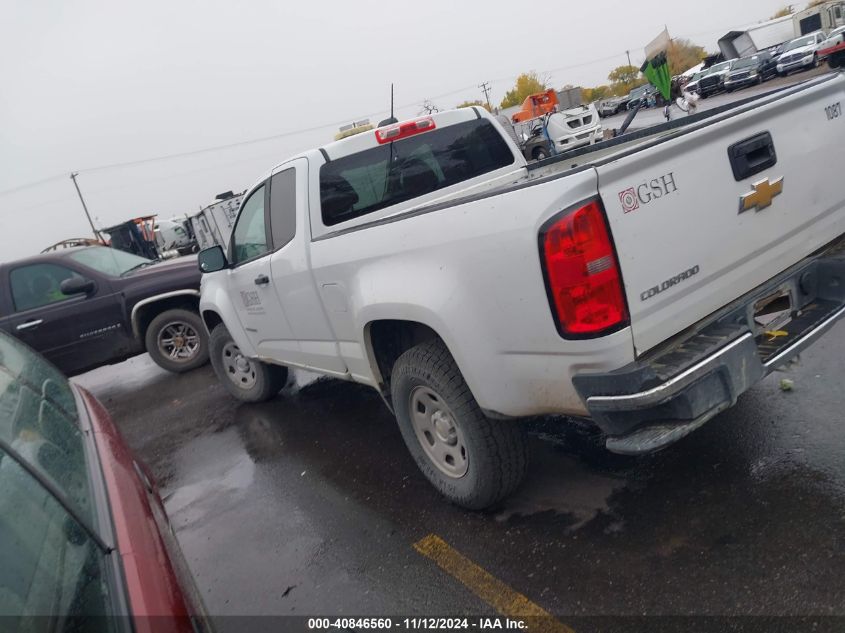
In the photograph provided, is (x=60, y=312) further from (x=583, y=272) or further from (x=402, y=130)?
(x=583, y=272)

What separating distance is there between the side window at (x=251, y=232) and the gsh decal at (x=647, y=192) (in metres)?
2.78

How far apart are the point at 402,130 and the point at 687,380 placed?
270 centimetres

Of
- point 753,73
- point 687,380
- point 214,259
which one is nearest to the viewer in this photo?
point 687,380

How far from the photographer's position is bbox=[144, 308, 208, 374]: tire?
301 inches

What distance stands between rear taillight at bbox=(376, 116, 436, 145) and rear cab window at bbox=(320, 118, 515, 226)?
3cm

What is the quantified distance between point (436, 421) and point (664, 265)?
4.82 ft

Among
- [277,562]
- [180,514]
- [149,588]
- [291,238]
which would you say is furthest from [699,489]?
[180,514]

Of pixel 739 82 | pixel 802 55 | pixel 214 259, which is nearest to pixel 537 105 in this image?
pixel 739 82

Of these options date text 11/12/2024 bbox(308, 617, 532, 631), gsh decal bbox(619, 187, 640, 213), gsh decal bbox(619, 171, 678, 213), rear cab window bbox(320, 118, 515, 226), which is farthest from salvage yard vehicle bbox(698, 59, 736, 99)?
date text 11/12/2024 bbox(308, 617, 532, 631)

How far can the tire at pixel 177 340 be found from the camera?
301 inches

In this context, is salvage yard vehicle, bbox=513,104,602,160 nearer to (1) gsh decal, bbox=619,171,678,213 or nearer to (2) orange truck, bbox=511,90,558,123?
(2) orange truck, bbox=511,90,558,123

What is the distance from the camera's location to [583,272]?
226cm

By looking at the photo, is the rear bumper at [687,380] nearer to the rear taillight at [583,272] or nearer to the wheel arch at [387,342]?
the rear taillight at [583,272]

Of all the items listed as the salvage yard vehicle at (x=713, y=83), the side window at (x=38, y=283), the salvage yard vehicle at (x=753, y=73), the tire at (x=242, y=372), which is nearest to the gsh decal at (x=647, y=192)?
the tire at (x=242, y=372)
